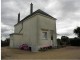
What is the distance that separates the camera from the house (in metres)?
20.6

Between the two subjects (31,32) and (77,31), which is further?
(77,31)

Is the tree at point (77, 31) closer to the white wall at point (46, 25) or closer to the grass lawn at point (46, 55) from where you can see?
the white wall at point (46, 25)

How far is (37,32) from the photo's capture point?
67.2ft

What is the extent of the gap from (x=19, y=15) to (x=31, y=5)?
731 cm

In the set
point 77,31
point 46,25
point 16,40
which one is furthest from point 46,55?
Result: point 77,31

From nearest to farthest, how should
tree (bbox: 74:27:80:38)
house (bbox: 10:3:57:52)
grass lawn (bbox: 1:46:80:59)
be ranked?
1. grass lawn (bbox: 1:46:80:59)
2. house (bbox: 10:3:57:52)
3. tree (bbox: 74:27:80:38)

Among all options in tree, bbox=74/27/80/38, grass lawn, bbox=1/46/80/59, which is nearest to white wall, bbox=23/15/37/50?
grass lawn, bbox=1/46/80/59

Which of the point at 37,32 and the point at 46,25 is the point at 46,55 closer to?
the point at 37,32

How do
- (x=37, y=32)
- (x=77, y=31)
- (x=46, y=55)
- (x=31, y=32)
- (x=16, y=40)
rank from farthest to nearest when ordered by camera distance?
(x=77, y=31) → (x=16, y=40) → (x=31, y=32) → (x=37, y=32) → (x=46, y=55)

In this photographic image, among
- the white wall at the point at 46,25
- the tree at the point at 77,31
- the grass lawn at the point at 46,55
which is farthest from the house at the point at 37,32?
the tree at the point at 77,31

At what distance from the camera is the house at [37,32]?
67.6ft

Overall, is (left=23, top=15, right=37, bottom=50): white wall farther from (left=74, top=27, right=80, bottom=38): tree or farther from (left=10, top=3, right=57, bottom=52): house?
(left=74, top=27, right=80, bottom=38): tree

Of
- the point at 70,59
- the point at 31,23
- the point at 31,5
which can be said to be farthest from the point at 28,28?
the point at 70,59

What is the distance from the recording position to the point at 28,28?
23.0 m
